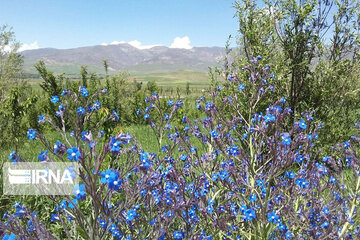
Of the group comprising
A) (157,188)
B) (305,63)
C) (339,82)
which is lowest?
(157,188)

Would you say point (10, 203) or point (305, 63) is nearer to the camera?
point (10, 203)

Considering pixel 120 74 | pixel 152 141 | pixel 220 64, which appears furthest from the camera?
pixel 120 74

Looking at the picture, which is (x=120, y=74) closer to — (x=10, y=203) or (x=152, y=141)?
(x=152, y=141)

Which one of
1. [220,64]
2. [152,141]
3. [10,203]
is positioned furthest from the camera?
[152,141]

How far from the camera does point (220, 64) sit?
6.74 meters

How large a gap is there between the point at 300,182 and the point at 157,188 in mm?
1509

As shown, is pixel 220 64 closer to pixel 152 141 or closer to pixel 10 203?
pixel 152 141

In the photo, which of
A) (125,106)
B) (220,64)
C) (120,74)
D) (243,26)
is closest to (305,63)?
(243,26)

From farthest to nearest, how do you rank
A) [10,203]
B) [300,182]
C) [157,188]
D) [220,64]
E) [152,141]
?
[152,141], [220,64], [10,203], [157,188], [300,182]

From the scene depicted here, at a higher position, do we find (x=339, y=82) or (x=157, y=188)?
(x=339, y=82)

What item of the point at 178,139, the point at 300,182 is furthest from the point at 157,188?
the point at 300,182

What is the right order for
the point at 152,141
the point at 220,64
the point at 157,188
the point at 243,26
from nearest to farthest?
1. the point at 157,188
2. the point at 243,26
3. the point at 220,64
4. the point at 152,141

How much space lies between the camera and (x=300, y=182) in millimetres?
2992

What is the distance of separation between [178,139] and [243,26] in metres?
3.12
